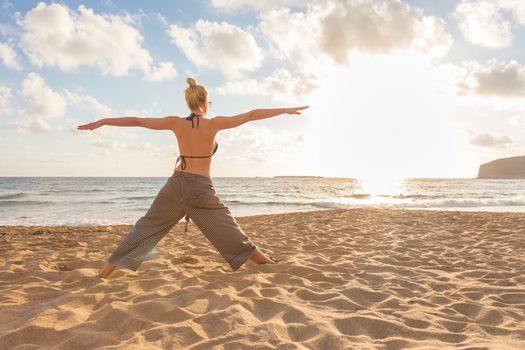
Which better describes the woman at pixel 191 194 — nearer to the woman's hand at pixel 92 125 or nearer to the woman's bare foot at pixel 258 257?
the woman's hand at pixel 92 125

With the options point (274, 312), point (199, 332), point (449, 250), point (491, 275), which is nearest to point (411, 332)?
point (274, 312)

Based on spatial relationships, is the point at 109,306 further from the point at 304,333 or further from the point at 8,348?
the point at 304,333

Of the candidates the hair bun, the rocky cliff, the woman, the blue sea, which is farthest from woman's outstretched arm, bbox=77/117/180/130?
the rocky cliff

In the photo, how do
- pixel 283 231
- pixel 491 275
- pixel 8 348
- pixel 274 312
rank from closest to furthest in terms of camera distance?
pixel 8 348
pixel 274 312
pixel 491 275
pixel 283 231

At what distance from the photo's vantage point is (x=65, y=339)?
2465 mm

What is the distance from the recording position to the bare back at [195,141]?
3658 mm

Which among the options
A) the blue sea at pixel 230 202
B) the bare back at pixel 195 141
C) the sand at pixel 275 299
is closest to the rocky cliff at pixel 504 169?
the blue sea at pixel 230 202

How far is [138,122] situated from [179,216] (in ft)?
3.51

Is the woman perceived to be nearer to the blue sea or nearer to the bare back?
the bare back

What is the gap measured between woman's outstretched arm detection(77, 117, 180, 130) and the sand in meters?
1.63

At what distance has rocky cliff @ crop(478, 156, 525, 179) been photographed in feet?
510

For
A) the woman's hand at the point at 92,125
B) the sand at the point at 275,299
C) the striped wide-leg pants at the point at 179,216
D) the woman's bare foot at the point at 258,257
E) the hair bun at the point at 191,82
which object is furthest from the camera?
the woman's bare foot at the point at 258,257

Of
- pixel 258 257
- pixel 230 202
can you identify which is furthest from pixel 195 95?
pixel 230 202

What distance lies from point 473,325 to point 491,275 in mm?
1893
